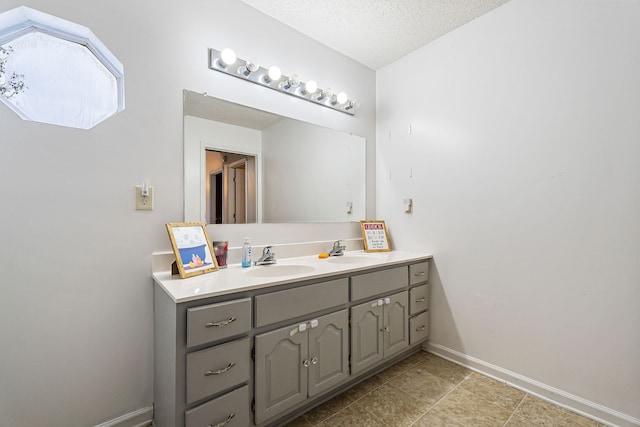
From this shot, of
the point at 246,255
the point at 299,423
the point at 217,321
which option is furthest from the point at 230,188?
the point at 299,423

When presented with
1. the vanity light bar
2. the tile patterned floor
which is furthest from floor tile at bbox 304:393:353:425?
the vanity light bar

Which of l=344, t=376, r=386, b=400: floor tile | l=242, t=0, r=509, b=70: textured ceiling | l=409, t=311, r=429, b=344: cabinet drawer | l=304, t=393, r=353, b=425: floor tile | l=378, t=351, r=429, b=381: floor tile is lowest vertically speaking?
l=378, t=351, r=429, b=381: floor tile

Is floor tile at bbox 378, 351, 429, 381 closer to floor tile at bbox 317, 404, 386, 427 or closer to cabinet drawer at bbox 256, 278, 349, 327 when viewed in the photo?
floor tile at bbox 317, 404, 386, 427

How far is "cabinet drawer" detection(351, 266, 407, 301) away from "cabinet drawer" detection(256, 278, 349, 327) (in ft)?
0.25

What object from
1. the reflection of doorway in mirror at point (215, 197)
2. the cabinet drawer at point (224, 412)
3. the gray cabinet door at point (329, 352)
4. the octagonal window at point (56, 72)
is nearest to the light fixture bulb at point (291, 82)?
the reflection of doorway in mirror at point (215, 197)

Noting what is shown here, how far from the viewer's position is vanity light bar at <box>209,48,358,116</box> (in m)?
1.59

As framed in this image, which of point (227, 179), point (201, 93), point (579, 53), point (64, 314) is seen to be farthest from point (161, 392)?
point (579, 53)

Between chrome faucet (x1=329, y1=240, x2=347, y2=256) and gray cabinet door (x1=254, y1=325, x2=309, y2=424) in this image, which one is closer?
gray cabinet door (x1=254, y1=325, x2=309, y2=424)

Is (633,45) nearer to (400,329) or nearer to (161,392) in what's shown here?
(400,329)

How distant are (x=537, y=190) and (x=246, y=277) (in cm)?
168

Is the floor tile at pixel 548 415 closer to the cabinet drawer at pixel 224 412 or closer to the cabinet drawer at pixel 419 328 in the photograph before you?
the cabinet drawer at pixel 419 328

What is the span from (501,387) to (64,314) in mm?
2316

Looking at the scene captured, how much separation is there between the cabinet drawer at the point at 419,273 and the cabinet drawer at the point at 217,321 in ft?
3.99

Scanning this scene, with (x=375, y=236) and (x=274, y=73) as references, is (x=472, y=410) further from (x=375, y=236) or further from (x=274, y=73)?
(x=274, y=73)
